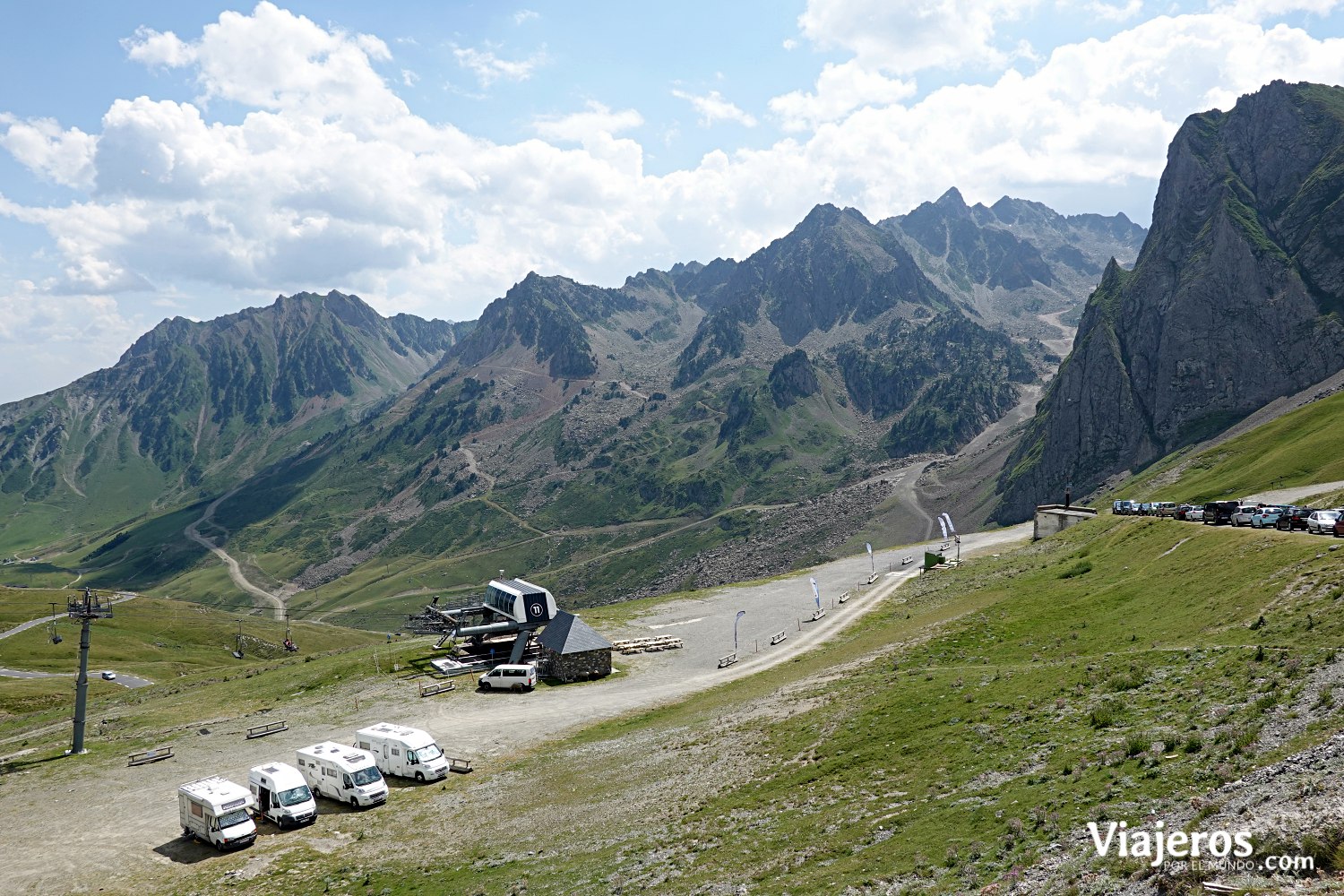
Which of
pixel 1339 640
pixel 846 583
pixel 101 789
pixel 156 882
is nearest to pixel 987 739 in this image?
pixel 1339 640

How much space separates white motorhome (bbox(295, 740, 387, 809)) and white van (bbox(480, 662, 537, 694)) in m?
21.8

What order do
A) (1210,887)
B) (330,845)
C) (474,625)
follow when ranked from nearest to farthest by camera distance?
1. (1210,887)
2. (330,845)
3. (474,625)

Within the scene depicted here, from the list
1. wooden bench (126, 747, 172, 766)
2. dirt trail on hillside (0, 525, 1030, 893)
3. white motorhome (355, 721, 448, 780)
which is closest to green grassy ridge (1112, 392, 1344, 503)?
dirt trail on hillside (0, 525, 1030, 893)

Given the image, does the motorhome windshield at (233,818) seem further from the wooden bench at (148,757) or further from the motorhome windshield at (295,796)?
the wooden bench at (148,757)

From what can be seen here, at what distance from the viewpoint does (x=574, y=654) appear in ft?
236

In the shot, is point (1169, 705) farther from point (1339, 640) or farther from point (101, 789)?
point (101, 789)

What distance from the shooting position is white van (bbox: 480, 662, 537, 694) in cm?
6906

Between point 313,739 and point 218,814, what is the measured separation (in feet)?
61.1

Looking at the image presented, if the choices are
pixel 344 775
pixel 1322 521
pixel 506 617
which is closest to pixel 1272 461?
pixel 1322 521

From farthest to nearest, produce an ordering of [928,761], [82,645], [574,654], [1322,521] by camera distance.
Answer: [574,654]
[82,645]
[1322,521]
[928,761]

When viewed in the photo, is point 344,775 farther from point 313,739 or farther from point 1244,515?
point 1244,515

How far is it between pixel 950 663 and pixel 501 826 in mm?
30352

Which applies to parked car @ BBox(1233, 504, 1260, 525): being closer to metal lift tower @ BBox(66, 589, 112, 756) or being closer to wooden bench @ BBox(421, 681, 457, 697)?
wooden bench @ BBox(421, 681, 457, 697)

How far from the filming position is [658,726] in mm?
52594
